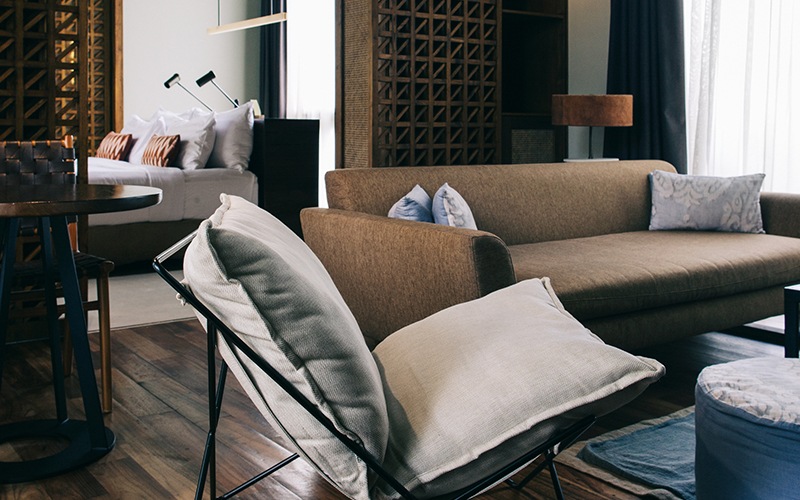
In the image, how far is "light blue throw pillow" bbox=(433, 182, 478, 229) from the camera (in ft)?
9.89

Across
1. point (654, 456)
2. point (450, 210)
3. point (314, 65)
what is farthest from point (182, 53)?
point (654, 456)

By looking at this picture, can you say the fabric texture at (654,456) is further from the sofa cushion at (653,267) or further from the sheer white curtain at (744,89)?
the sheer white curtain at (744,89)

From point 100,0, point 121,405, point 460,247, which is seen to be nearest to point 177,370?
point 121,405

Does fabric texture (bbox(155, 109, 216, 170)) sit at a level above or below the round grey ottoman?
above

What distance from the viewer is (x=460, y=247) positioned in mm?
2523

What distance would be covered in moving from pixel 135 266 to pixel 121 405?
2.89 metres

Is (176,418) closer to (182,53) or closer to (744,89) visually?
(744,89)

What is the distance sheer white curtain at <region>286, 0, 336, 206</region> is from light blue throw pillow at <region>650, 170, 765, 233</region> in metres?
4.14

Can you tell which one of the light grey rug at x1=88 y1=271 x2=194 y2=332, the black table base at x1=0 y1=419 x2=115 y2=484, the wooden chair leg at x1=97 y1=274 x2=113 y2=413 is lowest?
the black table base at x1=0 y1=419 x2=115 y2=484

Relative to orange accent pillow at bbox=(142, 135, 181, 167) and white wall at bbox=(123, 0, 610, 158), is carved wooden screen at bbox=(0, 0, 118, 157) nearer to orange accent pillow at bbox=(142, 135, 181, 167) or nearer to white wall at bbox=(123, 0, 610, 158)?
orange accent pillow at bbox=(142, 135, 181, 167)

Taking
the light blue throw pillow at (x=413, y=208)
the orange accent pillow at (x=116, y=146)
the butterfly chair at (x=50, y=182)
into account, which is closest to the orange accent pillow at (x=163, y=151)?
the orange accent pillow at (x=116, y=146)

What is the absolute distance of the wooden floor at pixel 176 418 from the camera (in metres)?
2.19

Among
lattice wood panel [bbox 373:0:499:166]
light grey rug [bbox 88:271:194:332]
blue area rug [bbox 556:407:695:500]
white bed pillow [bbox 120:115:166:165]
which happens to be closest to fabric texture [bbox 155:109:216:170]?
white bed pillow [bbox 120:115:166:165]

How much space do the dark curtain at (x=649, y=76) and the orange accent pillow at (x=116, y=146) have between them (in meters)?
3.65
